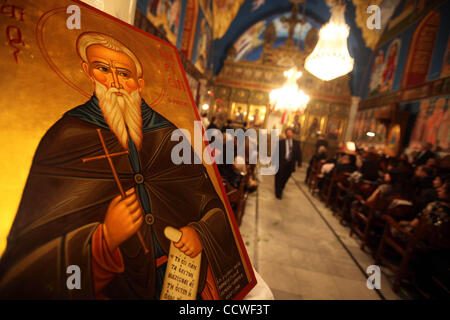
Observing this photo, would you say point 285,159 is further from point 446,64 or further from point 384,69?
point 384,69

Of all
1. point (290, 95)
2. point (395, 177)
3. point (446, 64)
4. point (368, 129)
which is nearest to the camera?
point (395, 177)

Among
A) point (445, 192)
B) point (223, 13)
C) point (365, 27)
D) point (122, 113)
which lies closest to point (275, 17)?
point (223, 13)

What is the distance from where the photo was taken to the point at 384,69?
9594 mm

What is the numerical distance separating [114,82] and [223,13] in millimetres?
12517

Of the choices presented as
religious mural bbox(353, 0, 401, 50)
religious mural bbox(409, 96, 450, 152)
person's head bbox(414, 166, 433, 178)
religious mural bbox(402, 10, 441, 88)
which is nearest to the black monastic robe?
person's head bbox(414, 166, 433, 178)

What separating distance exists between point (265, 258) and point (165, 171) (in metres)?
2.38

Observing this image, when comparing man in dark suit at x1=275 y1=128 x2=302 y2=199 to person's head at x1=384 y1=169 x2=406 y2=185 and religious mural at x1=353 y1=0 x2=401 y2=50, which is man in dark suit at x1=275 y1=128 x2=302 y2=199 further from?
religious mural at x1=353 y1=0 x2=401 y2=50

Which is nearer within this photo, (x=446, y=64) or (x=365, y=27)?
(x=446, y=64)

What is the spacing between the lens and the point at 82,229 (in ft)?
1.99

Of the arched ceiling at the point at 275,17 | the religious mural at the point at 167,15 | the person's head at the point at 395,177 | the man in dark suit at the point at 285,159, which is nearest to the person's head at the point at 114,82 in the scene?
the person's head at the point at 395,177

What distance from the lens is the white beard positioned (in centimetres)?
84

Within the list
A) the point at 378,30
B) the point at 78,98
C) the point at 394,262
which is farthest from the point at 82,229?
the point at 378,30

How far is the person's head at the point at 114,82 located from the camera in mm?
844

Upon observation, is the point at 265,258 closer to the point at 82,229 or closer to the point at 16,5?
the point at 82,229
